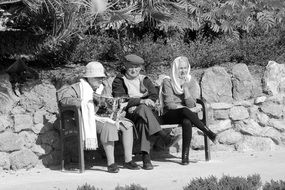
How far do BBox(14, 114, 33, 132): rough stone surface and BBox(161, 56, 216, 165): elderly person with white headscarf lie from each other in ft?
5.14

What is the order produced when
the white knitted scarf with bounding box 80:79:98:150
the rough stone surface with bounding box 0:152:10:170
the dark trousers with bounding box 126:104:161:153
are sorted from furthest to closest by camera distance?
the rough stone surface with bounding box 0:152:10:170 < the dark trousers with bounding box 126:104:161:153 < the white knitted scarf with bounding box 80:79:98:150

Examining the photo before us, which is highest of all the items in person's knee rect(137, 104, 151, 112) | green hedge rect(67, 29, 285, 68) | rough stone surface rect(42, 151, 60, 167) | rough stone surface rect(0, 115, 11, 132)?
green hedge rect(67, 29, 285, 68)

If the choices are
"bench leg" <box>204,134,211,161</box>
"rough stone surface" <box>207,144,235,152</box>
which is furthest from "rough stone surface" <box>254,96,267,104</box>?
"bench leg" <box>204,134,211,161</box>

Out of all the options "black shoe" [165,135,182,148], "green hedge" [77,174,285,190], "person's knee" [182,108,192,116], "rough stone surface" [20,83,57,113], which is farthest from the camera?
"black shoe" [165,135,182,148]

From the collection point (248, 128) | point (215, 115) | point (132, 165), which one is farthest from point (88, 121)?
point (248, 128)

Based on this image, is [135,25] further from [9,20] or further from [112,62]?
[9,20]

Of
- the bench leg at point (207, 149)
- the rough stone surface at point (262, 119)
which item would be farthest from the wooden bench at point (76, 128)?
the rough stone surface at point (262, 119)

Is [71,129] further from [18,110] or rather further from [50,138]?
[18,110]

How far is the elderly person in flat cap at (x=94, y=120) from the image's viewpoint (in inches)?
310

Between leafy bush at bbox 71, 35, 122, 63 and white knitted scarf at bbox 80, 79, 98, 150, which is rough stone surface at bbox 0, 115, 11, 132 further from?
leafy bush at bbox 71, 35, 122, 63

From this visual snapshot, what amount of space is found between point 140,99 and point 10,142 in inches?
62.0

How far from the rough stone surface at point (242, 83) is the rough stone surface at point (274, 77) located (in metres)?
0.26

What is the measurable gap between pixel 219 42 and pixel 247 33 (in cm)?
63

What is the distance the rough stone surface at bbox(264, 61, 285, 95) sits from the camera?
9.72 metres
